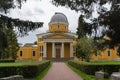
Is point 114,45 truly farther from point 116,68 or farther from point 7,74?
point 7,74

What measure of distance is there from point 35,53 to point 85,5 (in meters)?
67.5

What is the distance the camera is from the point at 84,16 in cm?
2048

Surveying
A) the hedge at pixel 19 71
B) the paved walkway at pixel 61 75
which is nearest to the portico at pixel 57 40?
the paved walkway at pixel 61 75

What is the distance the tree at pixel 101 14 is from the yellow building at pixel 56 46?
5320 centimetres

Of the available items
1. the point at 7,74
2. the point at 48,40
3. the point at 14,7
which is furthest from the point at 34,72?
the point at 48,40

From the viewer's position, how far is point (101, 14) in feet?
67.2

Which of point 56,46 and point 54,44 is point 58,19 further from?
point 54,44

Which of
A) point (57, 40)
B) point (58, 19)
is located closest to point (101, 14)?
point (57, 40)

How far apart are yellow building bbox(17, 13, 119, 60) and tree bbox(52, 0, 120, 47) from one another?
53.2 meters

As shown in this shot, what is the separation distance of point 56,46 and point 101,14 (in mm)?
61328

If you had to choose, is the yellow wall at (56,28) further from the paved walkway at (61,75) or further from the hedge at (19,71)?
the hedge at (19,71)

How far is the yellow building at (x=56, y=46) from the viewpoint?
77.9 m

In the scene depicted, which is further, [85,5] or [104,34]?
[104,34]

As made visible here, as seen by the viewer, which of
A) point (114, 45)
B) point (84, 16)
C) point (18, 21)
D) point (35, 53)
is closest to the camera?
point (18, 21)
